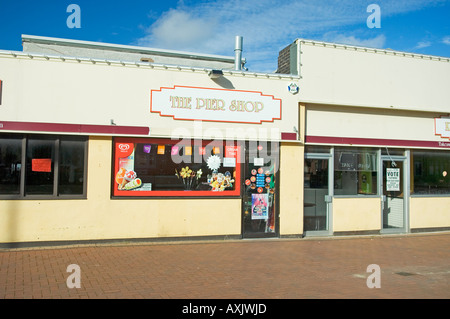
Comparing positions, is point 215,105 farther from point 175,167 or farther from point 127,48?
point 127,48

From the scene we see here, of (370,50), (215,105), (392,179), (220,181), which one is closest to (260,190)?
(220,181)

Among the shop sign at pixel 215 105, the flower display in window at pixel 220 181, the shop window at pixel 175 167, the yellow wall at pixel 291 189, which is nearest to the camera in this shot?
the shop window at pixel 175 167

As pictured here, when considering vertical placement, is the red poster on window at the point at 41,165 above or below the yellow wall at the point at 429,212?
above

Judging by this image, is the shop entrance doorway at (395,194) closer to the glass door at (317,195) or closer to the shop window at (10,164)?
the glass door at (317,195)

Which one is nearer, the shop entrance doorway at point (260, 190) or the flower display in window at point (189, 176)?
the flower display in window at point (189, 176)

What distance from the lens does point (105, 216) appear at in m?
9.26

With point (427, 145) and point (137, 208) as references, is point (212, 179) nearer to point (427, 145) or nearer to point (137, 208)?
point (137, 208)

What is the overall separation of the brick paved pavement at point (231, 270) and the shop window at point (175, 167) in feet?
4.21

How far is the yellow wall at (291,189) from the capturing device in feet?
34.9

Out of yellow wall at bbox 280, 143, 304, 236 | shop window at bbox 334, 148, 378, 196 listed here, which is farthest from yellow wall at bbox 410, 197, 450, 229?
yellow wall at bbox 280, 143, 304, 236

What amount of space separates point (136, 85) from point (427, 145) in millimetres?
8554

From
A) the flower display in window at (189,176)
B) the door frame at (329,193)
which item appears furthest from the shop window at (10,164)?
the door frame at (329,193)

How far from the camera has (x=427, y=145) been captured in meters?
12.3

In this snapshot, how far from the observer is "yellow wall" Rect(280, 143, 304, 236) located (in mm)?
10625
